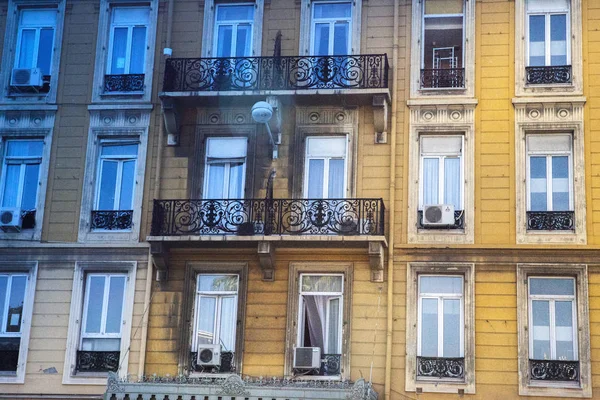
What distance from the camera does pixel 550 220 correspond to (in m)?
22.3

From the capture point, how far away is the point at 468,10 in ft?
78.5

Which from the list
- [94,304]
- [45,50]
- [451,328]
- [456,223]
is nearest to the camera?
[451,328]

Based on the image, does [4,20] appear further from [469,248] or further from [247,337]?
[469,248]

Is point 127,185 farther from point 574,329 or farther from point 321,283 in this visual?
point 574,329

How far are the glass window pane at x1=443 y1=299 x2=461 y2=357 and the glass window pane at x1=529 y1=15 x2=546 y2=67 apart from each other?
5.57 m

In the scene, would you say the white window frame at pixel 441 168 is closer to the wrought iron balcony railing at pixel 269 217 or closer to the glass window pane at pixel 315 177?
the wrought iron balcony railing at pixel 269 217

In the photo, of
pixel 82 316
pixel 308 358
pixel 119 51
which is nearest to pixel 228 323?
pixel 308 358

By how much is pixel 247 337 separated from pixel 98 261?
12.2ft

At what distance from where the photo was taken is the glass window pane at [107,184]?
2397 cm

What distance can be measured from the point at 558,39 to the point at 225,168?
308 inches

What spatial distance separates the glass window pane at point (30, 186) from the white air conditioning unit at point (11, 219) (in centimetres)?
40

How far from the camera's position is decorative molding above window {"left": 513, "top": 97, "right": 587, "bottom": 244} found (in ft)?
72.9

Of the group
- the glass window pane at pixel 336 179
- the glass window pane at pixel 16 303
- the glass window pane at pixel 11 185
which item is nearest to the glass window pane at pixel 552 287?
the glass window pane at pixel 336 179

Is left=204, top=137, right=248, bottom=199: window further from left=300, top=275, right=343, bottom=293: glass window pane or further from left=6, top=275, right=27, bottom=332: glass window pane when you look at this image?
left=6, top=275, right=27, bottom=332: glass window pane
